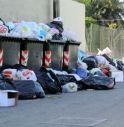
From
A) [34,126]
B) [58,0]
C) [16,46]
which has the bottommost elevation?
[34,126]

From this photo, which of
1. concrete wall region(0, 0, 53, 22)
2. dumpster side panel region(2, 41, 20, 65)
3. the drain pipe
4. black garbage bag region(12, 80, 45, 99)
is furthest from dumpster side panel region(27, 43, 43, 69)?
the drain pipe

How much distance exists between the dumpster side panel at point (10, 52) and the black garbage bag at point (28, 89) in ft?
8.60

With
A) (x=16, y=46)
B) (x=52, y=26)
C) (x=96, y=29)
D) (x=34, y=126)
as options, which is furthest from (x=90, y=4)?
(x=34, y=126)

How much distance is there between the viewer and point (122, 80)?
2302cm

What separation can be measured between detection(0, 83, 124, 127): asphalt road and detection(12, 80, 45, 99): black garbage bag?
0.27 meters

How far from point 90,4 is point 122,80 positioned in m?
39.4

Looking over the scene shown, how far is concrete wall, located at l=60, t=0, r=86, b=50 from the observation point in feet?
91.9

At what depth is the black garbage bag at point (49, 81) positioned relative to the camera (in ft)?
54.5

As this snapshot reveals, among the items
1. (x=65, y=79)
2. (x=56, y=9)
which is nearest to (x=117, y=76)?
(x=56, y=9)

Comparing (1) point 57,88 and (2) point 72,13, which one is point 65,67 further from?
(2) point 72,13

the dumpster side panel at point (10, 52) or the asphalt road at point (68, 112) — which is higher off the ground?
the dumpster side panel at point (10, 52)

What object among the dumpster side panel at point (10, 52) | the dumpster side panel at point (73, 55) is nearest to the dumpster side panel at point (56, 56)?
the dumpster side panel at point (73, 55)

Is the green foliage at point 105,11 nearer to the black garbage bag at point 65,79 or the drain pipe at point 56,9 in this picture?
the drain pipe at point 56,9

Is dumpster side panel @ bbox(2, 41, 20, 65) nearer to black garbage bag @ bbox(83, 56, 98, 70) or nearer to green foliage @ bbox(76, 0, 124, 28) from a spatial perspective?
black garbage bag @ bbox(83, 56, 98, 70)
